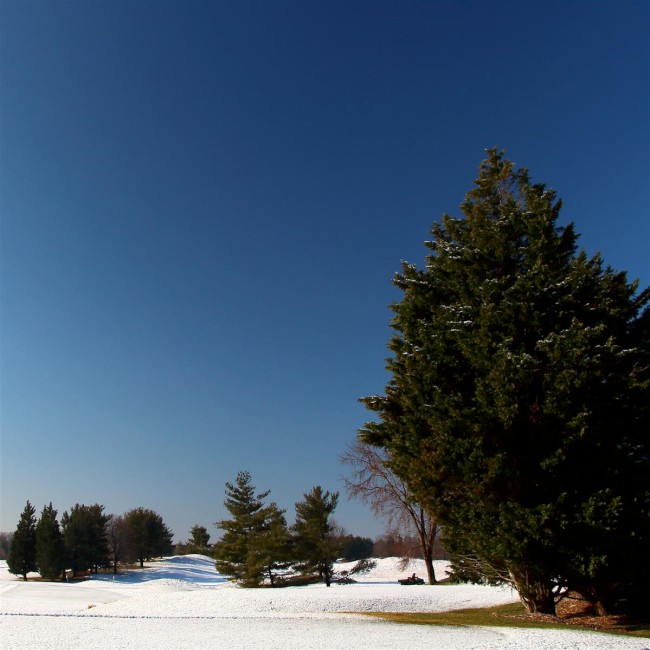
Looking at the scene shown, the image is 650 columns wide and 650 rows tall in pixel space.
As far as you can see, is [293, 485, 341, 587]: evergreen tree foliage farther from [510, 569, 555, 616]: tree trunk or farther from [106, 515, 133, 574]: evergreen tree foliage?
[106, 515, 133, 574]: evergreen tree foliage

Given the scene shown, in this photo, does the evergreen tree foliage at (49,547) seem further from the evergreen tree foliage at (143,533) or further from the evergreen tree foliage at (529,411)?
the evergreen tree foliage at (529,411)

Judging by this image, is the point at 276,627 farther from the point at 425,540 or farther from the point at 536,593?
the point at 425,540

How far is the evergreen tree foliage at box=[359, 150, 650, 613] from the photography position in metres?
13.9

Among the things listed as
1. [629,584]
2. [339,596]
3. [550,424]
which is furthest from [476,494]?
[339,596]

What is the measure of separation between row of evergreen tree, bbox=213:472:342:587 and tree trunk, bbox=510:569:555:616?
23.4m

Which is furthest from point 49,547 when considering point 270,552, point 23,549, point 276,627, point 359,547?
point 359,547

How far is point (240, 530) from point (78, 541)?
95.0 ft

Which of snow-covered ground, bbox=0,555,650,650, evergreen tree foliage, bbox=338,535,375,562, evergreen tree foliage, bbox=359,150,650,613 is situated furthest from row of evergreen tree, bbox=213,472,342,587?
evergreen tree foliage, bbox=338,535,375,562

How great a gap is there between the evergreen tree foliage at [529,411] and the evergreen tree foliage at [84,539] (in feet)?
174

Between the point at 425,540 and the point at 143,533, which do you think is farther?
the point at 143,533

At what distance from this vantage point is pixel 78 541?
5775cm

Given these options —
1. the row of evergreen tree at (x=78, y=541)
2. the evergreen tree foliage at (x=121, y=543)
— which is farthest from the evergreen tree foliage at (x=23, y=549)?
the evergreen tree foliage at (x=121, y=543)

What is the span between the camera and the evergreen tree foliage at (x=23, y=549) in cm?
5344

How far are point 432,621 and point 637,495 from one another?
288 inches
